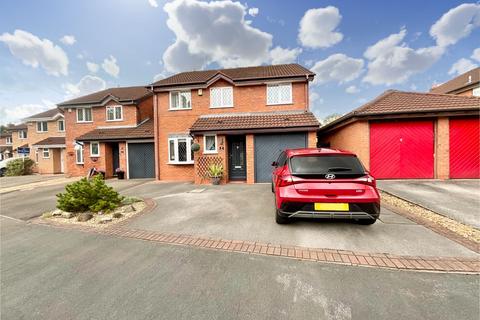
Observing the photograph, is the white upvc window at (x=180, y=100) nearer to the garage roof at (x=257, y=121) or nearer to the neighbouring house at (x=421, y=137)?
the garage roof at (x=257, y=121)

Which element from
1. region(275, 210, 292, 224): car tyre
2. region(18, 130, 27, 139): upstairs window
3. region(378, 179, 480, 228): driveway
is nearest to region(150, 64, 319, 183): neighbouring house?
region(378, 179, 480, 228): driveway

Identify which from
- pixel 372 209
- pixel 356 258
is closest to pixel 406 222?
pixel 372 209

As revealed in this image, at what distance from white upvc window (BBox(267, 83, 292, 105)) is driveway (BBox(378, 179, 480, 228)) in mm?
6523

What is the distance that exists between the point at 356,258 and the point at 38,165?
95.4 feet

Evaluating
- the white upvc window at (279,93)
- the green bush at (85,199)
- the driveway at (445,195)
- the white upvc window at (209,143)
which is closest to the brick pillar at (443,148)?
the driveway at (445,195)

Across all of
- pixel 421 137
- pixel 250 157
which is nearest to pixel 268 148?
pixel 250 157

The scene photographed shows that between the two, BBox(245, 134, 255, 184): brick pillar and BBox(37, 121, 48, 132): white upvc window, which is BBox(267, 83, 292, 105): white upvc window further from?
BBox(37, 121, 48, 132): white upvc window

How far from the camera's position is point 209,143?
35.9ft

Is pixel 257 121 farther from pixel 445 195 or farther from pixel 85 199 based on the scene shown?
pixel 85 199

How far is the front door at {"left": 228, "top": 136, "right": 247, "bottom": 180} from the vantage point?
1105 centimetres

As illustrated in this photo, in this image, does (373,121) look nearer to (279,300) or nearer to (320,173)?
(320,173)

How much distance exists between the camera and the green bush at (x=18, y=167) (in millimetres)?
20188

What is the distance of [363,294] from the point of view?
92.5 inches

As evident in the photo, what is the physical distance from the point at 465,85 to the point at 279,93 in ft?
88.8
